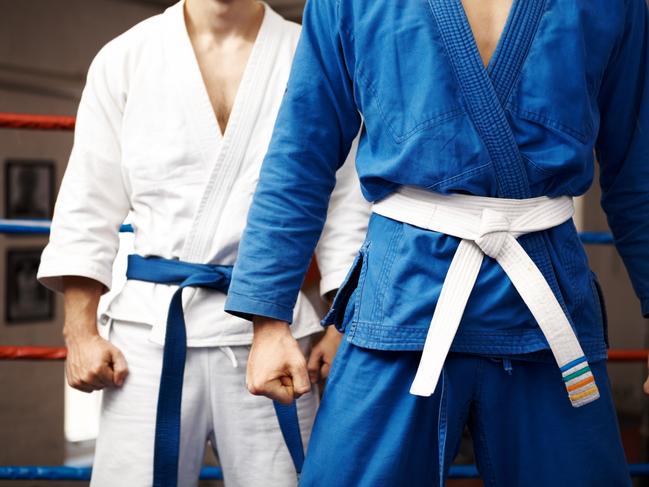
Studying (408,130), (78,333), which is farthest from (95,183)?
(408,130)

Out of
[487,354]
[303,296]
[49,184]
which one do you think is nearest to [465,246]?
[487,354]

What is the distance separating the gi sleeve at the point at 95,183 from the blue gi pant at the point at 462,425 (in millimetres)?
594

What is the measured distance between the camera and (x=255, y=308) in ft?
3.41

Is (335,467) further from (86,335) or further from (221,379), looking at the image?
(86,335)

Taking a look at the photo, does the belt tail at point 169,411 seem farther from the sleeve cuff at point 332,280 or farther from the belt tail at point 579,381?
the belt tail at point 579,381

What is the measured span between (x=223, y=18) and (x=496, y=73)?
64 centimetres

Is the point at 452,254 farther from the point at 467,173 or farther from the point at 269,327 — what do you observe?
the point at 269,327

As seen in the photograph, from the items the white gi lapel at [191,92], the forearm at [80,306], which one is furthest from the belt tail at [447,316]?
the forearm at [80,306]

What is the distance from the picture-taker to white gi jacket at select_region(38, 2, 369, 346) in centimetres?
138

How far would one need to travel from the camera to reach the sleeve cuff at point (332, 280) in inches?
Result: 54.7

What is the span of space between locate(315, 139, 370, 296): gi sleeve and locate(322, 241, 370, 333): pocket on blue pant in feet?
1.11

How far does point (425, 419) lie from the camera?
98cm

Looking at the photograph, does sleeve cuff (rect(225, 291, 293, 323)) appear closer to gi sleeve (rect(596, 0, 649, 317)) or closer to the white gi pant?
the white gi pant

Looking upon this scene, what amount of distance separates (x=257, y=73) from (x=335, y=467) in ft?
2.27
